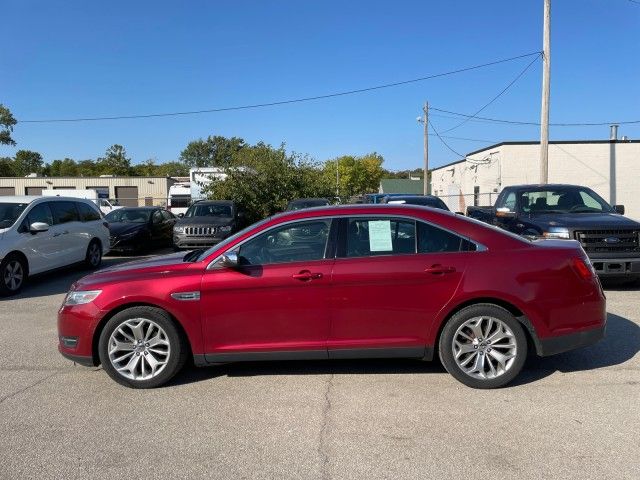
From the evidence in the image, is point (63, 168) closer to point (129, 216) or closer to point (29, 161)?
point (29, 161)

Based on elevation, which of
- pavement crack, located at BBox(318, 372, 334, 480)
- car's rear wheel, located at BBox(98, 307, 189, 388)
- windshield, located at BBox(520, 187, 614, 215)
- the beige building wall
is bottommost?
pavement crack, located at BBox(318, 372, 334, 480)

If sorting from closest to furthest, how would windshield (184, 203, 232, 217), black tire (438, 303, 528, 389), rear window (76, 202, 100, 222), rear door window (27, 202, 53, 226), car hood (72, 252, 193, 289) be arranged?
black tire (438, 303, 528, 389)
car hood (72, 252, 193, 289)
rear door window (27, 202, 53, 226)
rear window (76, 202, 100, 222)
windshield (184, 203, 232, 217)

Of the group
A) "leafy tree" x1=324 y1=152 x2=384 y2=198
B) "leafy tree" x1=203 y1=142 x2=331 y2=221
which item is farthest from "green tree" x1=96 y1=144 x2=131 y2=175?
"leafy tree" x1=203 y1=142 x2=331 y2=221

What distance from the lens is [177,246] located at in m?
14.8

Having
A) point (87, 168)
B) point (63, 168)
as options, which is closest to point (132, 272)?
point (87, 168)

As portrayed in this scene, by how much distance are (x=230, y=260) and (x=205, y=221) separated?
11.0 metres

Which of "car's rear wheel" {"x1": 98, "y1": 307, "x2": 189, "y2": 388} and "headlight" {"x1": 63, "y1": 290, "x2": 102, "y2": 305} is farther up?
"headlight" {"x1": 63, "y1": 290, "x2": 102, "y2": 305}

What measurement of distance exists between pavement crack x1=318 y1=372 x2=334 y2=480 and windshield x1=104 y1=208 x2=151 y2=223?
518 inches

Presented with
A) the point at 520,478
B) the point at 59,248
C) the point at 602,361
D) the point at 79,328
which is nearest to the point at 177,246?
the point at 59,248

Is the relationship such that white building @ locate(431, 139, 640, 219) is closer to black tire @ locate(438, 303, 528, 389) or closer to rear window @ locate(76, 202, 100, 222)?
rear window @ locate(76, 202, 100, 222)

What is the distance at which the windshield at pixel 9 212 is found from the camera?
9.43 metres

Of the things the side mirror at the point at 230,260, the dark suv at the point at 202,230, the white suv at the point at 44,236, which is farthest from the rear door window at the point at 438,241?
the dark suv at the point at 202,230

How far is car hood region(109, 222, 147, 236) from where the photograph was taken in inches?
600

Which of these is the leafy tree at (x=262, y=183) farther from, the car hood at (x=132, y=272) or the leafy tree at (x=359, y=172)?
the leafy tree at (x=359, y=172)
